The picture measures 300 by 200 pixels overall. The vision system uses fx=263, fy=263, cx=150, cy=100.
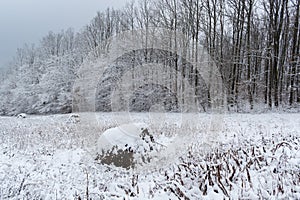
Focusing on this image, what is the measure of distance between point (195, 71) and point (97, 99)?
10814mm

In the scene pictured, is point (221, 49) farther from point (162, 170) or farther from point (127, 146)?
point (162, 170)

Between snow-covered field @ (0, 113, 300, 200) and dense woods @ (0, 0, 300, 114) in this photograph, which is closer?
snow-covered field @ (0, 113, 300, 200)

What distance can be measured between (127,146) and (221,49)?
16.8 metres

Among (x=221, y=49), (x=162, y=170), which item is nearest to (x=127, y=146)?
(x=162, y=170)

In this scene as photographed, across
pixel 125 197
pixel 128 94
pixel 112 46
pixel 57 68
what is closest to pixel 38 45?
pixel 57 68

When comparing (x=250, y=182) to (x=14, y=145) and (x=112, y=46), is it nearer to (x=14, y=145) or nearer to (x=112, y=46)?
(x=14, y=145)

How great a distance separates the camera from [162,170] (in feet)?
21.0

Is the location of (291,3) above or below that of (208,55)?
above

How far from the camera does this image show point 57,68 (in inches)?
1318

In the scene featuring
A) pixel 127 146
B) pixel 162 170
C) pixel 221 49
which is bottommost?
pixel 162 170

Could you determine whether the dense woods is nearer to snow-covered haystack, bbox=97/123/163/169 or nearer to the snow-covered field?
the snow-covered field

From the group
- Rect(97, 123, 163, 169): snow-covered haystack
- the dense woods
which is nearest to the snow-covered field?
Rect(97, 123, 163, 169): snow-covered haystack

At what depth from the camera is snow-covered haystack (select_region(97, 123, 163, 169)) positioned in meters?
7.75

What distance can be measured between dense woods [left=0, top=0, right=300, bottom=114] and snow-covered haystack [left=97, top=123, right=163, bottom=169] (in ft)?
40.1
